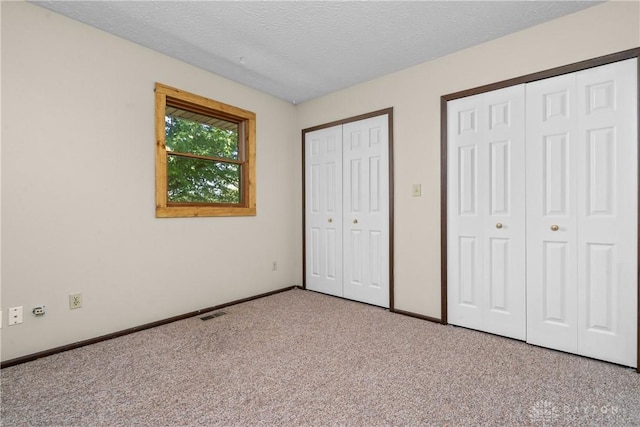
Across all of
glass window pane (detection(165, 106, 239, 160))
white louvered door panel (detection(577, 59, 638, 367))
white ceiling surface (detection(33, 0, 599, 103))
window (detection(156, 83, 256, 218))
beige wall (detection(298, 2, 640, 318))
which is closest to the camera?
white louvered door panel (detection(577, 59, 638, 367))

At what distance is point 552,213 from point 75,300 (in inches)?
143

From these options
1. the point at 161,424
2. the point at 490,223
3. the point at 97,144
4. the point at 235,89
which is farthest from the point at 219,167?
the point at 490,223

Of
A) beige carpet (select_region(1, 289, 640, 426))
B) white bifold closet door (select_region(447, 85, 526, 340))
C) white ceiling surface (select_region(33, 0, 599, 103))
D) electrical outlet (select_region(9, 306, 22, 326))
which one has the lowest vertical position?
beige carpet (select_region(1, 289, 640, 426))

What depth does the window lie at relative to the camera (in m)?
2.88

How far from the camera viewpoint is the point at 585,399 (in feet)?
5.61

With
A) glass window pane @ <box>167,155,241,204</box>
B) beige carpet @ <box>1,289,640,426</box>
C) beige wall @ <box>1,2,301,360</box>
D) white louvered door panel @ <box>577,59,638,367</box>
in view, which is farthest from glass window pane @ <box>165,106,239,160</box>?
white louvered door panel @ <box>577,59,638,367</box>

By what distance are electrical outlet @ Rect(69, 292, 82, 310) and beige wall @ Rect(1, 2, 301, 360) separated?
41 mm

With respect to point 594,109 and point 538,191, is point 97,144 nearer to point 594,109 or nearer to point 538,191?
point 538,191

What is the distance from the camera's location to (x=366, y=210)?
3488mm

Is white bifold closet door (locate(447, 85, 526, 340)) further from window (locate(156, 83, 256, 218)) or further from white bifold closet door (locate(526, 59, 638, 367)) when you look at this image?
window (locate(156, 83, 256, 218))

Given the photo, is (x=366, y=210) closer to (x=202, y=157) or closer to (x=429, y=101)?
(x=429, y=101)

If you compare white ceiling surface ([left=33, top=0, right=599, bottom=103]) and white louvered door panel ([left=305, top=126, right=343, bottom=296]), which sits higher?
white ceiling surface ([left=33, top=0, right=599, bottom=103])

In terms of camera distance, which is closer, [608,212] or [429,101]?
[608,212]

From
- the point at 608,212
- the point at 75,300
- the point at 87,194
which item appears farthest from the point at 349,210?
the point at 75,300
